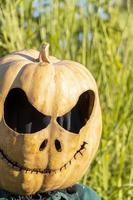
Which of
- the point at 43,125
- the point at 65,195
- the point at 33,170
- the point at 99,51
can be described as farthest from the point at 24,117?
the point at 99,51

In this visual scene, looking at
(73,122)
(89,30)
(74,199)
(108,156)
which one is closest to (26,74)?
(73,122)

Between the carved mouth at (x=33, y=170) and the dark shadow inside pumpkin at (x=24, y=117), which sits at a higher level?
the dark shadow inside pumpkin at (x=24, y=117)

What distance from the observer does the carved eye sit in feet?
9.62

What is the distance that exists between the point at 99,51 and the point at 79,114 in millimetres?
1366

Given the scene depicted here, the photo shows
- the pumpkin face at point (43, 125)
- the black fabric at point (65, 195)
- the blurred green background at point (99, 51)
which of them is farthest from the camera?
the blurred green background at point (99, 51)

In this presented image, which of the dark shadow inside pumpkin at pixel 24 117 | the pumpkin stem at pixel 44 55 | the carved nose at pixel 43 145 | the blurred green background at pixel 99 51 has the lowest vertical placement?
the blurred green background at pixel 99 51

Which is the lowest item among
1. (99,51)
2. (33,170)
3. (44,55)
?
(99,51)

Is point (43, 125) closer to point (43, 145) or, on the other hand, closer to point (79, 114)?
point (43, 145)

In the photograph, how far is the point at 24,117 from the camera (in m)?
Answer: 2.89

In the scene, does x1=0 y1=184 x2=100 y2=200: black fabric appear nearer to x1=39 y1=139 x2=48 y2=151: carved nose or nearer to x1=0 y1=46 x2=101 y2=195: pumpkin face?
x1=0 y1=46 x2=101 y2=195: pumpkin face

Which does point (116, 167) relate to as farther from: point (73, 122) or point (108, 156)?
point (73, 122)

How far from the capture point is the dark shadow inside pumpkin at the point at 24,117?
2889 millimetres

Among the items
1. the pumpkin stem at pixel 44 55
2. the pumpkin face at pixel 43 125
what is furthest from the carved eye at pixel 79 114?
the pumpkin stem at pixel 44 55

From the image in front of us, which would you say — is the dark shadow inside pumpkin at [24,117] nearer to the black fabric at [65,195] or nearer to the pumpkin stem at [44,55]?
the pumpkin stem at [44,55]
